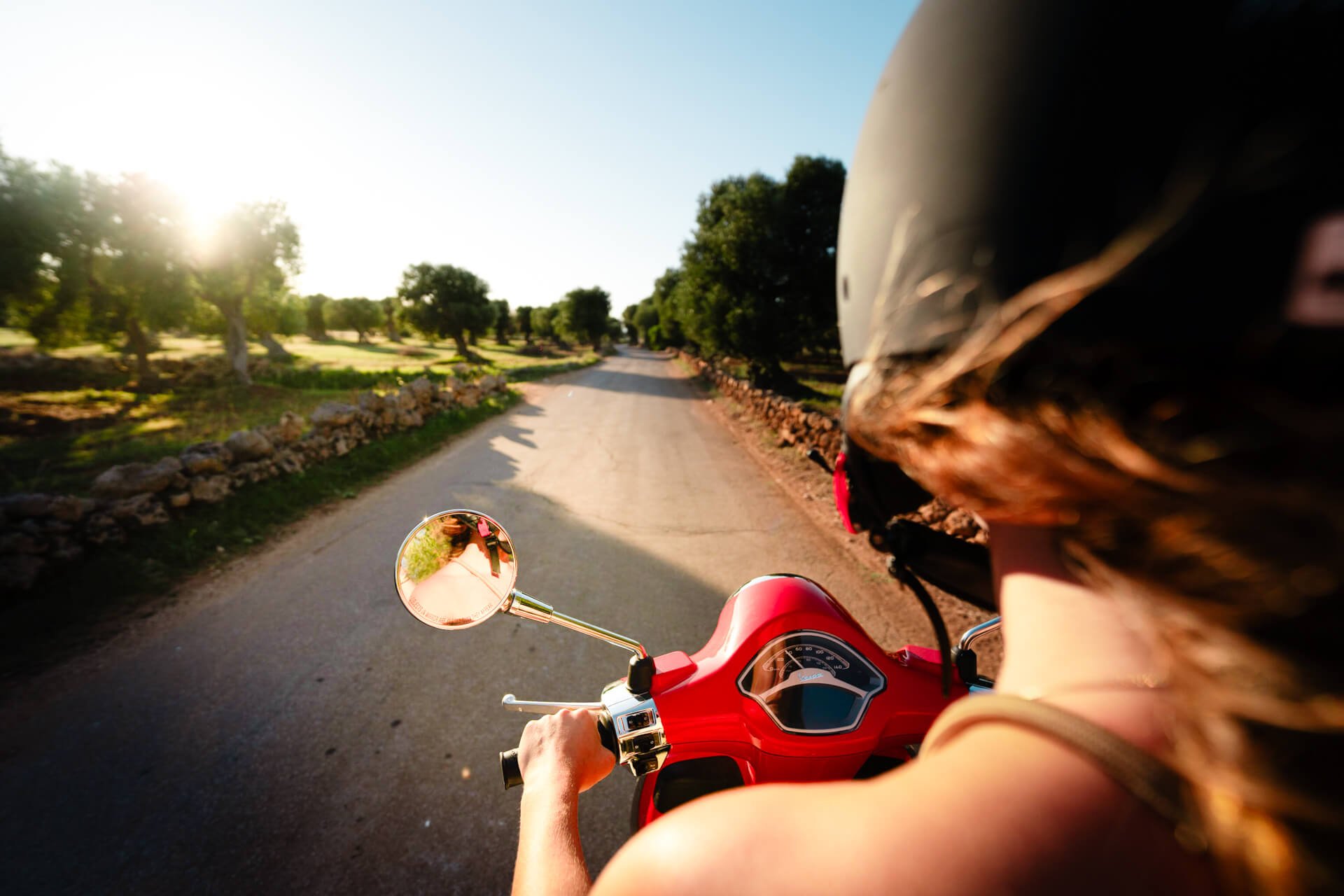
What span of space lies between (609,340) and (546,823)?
6844 cm

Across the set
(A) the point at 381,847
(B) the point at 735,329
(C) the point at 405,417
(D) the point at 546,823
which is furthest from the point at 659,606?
(B) the point at 735,329

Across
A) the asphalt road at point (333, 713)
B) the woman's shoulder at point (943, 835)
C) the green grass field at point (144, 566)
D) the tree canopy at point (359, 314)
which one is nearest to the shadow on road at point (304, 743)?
the asphalt road at point (333, 713)

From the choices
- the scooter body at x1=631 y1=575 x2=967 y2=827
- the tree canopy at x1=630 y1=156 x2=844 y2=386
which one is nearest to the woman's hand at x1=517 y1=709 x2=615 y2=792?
the scooter body at x1=631 y1=575 x2=967 y2=827

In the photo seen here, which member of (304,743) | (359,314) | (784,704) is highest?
(359,314)

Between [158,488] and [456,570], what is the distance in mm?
5703

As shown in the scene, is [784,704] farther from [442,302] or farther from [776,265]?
[442,302]

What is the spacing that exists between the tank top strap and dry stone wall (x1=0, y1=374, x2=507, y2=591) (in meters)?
6.01

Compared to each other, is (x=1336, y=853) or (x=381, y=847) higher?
(x=1336, y=853)

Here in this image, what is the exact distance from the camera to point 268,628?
341 cm

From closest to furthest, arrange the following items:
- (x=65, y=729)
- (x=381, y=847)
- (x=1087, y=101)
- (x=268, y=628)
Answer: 1. (x=1087, y=101)
2. (x=381, y=847)
3. (x=65, y=729)
4. (x=268, y=628)

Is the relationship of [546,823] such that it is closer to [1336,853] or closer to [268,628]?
[1336,853]

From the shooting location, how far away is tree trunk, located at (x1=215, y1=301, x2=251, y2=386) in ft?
53.0

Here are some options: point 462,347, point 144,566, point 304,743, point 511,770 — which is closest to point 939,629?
point 511,770

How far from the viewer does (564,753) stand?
1.19 metres
